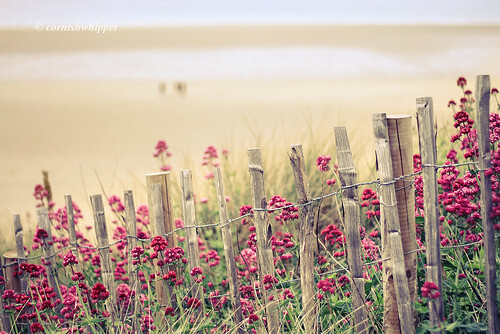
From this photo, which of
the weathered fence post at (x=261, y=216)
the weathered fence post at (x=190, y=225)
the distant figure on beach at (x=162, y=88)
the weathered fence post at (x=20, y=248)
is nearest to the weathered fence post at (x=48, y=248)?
the weathered fence post at (x=20, y=248)

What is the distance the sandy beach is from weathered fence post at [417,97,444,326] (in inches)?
113

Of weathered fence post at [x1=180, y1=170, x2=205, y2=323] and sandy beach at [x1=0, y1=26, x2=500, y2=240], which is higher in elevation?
sandy beach at [x1=0, y1=26, x2=500, y2=240]

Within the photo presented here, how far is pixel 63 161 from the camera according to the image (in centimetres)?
1003

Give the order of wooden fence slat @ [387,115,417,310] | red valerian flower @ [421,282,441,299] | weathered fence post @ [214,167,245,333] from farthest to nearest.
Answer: weathered fence post @ [214,167,245,333], wooden fence slat @ [387,115,417,310], red valerian flower @ [421,282,441,299]

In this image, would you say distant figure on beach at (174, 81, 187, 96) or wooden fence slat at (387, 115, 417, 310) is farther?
distant figure on beach at (174, 81, 187, 96)

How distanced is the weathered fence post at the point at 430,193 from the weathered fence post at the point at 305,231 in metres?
0.51

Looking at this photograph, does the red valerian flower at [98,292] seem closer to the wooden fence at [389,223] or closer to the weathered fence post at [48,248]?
the wooden fence at [389,223]

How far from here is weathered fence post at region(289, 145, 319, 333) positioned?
2.46m

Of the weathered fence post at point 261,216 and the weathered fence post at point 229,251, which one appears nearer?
the weathered fence post at point 261,216

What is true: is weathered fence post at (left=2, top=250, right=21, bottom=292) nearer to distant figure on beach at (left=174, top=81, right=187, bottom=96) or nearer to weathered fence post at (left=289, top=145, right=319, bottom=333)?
weathered fence post at (left=289, top=145, right=319, bottom=333)

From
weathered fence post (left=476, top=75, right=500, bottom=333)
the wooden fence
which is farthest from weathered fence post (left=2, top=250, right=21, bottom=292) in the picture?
weathered fence post (left=476, top=75, right=500, bottom=333)

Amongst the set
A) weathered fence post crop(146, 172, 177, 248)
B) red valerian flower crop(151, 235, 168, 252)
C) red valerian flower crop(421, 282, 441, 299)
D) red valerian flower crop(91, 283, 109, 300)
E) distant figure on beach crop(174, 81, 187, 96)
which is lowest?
red valerian flower crop(421, 282, 441, 299)

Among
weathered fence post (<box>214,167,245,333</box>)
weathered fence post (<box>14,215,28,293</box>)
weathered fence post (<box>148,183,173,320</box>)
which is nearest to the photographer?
weathered fence post (<box>214,167,245,333</box>)

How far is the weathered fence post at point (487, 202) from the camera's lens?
215 cm
